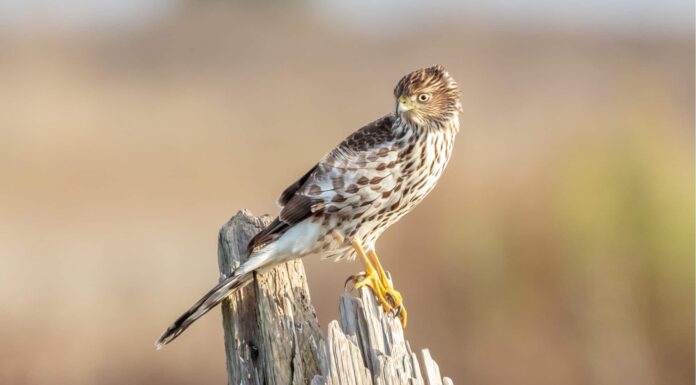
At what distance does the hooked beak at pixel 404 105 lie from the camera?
4898mm


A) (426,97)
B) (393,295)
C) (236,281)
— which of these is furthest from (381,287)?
(426,97)

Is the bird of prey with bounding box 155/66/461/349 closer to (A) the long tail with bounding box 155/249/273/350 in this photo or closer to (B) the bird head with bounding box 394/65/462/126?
(B) the bird head with bounding box 394/65/462/126

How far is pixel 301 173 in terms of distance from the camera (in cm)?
1162

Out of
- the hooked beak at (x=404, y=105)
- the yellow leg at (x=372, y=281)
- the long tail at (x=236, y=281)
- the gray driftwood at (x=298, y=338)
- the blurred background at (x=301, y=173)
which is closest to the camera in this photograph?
the gray driftwood at (x=298, y=338)

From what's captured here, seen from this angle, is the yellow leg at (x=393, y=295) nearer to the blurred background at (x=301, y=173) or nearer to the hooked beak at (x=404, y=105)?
the hooked beak at (x=404, y=105)

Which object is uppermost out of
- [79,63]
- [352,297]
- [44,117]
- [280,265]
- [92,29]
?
[92,29]

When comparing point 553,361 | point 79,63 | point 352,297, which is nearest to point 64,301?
point 553,361

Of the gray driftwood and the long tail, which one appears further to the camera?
the long tail

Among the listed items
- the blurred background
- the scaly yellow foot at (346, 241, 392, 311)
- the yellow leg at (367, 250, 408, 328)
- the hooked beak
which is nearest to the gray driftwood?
the scaly yellow foot at (346, 241, 392, 311)

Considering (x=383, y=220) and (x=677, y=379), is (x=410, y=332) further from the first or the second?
(x=383, y=220)

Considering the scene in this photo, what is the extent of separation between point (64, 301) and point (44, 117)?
16.8 feet

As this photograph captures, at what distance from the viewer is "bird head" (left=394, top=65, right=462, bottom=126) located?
493 centimetres

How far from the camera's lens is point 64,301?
9.30 metres

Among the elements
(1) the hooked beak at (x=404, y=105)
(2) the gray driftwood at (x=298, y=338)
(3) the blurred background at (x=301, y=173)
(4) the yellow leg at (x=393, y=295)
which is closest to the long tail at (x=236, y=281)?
(2) the gray driftwood at (x=298, y=338)
